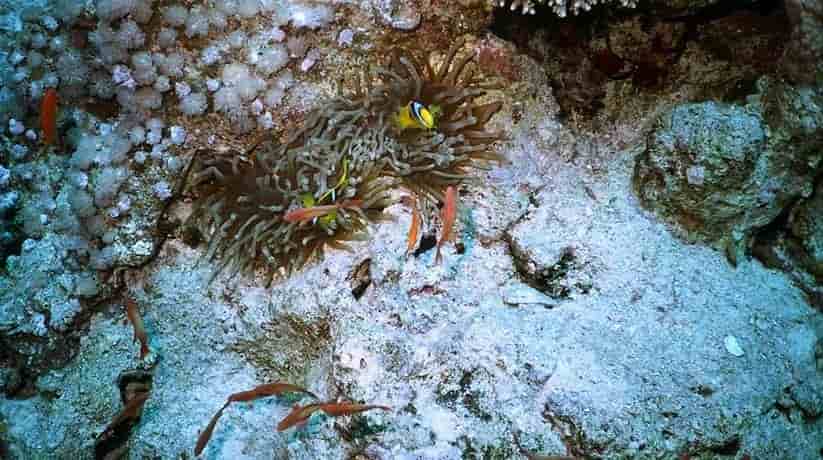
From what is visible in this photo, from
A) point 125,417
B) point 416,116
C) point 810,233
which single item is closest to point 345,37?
point 416,116

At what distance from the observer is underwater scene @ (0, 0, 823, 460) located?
8.25 feet

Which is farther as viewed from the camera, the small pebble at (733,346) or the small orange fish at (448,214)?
the small orange fish at (448,214)

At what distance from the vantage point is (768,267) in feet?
9.61

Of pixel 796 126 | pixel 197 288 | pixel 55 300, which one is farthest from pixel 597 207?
pixel 55 300

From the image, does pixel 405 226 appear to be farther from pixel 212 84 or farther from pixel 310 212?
pixel 212 84

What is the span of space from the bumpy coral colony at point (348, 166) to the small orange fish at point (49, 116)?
28.8 inches

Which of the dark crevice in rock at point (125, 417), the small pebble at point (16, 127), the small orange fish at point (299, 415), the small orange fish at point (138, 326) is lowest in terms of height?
the dark crevice in rock at point (125, 417)

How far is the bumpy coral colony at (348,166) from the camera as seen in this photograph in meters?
2.95

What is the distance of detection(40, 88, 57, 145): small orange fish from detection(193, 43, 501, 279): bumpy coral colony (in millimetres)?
732

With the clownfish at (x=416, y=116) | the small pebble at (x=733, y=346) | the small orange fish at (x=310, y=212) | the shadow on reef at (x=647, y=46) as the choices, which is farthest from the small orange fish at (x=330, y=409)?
the shadow on reef at (x=647, y=46)

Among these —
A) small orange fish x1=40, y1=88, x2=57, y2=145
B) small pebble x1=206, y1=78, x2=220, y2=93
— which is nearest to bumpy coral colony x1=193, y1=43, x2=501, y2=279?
small pebble x1=206, y1=78, x2=220, y2=93

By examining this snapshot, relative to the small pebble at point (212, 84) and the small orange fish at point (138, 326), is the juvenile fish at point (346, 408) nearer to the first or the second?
the small orange fish at point (138, 326)

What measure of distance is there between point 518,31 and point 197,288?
7.11ft

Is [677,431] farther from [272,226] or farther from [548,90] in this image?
[272,226]
